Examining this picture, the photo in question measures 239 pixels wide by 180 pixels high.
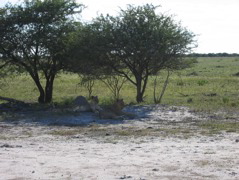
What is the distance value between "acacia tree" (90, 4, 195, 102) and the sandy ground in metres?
6.35

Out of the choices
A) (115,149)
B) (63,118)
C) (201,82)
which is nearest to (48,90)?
(63,118)

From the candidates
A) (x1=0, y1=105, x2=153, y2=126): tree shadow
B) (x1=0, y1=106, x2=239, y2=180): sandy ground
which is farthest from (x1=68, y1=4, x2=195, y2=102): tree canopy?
(x1=0, y1=106, x2=239, y2=180): sandy ground

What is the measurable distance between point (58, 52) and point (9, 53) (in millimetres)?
2670

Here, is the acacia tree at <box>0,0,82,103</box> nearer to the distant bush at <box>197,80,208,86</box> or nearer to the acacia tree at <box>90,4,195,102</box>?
the acacia tree at <box>90,4,195,102</box>

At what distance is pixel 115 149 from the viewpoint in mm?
11445

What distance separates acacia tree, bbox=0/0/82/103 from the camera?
1017 inches

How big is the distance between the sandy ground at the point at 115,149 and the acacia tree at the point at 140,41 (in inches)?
250

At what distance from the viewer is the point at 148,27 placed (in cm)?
2450

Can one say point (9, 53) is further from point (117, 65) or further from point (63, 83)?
point (63, 83)

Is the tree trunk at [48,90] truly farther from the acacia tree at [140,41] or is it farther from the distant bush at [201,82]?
the distant bush at [201,82]

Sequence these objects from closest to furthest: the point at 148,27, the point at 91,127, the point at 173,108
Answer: the point at 91,127 < the point at 173,108 < the point at 148,27

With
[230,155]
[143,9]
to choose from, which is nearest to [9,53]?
[143,9]

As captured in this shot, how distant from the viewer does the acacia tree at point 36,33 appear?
25.8m

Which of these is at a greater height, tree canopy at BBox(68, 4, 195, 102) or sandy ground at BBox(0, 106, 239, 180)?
tree canopy at BBox(68, 4, 195, 102)
